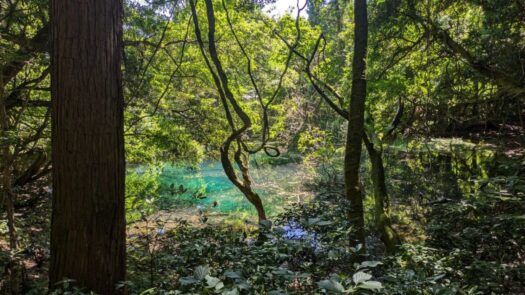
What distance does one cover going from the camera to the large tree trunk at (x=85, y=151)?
1710mm

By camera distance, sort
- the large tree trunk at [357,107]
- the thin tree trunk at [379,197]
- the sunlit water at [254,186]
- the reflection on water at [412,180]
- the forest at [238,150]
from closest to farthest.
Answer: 1. the forest at [238,150]
2. the large tree trunk at [357,107]
3. the thin tree trunk at [379,197]
4. the reflection on water at [412,180]
5. the sunlit water at [254,186]

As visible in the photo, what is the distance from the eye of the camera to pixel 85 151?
1729mm

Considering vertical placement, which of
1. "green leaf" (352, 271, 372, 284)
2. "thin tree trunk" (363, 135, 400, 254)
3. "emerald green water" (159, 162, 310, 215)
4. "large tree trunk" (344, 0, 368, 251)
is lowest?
"emerald green water" (159, 162, 310, 215)

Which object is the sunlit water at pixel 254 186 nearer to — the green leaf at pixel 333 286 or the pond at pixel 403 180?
the pond at pixel 403 180

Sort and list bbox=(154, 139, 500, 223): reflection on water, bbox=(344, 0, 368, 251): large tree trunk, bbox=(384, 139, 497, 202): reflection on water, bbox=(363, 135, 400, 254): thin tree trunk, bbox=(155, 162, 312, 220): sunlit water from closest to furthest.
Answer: bbox=(344, 0, 368, 251): large tree trunk < bbox=(363, 135, 400, 254): thin tree trunk < bbox=(154, 139, 500, 223): reflection on water < bbox=(384, 139, 497, 202): reflection on water < bbox=(155, 162, 312, 220): sunlit water

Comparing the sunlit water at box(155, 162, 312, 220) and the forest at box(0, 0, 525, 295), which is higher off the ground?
the forest at box(0, 0, 525, 295)

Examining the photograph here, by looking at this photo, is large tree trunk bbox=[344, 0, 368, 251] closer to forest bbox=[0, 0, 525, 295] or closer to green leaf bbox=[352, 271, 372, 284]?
forest bbox=[0, 0, 525, 295]

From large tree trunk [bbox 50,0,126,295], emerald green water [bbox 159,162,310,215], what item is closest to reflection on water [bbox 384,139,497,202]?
emerald green water [bbox 159,162,310,215]

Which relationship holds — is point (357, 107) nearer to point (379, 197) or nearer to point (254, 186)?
point (379, 197)

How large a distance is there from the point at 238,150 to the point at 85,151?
3171 millimetres

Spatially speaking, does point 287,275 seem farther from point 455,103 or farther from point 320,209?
point 455,103

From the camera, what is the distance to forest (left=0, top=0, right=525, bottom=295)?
168 cm

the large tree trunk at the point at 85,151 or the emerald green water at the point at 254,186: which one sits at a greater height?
the large tree trunk at the point at 85,151

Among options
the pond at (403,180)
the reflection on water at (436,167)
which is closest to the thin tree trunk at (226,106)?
the pond at (403,180)
